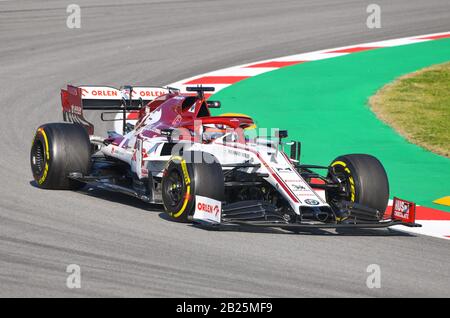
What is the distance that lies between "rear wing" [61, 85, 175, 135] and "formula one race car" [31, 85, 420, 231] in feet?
0.91

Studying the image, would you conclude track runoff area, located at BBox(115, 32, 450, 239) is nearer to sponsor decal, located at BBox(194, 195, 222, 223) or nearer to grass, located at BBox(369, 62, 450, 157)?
grass, located at BBox(369, 62, 450, 157)

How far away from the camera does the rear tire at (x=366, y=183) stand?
1182 cm

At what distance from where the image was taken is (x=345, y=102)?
1875cm

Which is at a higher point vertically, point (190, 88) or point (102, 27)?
point (102, 27)

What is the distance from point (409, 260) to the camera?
34.3 ft

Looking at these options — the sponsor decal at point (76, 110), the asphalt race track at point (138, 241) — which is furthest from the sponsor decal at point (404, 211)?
the sponsor decal at point (76, 110)

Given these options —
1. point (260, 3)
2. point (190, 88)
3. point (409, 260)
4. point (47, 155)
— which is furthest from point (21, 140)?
point (260, 3)

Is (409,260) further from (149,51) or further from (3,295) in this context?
(149,51)

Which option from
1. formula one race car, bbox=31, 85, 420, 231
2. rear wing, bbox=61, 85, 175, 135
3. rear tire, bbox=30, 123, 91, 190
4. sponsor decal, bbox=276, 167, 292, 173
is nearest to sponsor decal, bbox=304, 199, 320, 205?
formula one race car, bbox=31, 85, 420, 231

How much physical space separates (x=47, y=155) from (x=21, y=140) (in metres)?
3.10

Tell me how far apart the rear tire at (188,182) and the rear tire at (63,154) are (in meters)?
1.53

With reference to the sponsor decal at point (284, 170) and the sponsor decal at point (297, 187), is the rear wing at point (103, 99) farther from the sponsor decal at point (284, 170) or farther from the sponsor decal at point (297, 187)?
the sponsor decal at point (297, 187)
